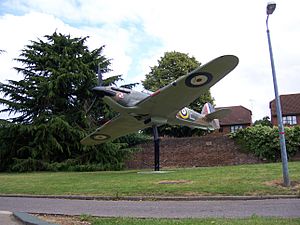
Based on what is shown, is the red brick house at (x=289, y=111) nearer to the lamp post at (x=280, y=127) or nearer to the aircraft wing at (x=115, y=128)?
the aircraft wing at (x=115, y=128)

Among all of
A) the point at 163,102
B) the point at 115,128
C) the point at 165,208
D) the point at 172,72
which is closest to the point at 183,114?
the point at 115,128

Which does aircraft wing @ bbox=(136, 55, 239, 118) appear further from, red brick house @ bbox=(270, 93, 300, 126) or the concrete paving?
red brick house @ bbox=(270, 93, 300, 126)

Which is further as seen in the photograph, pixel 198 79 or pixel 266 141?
pixel 266 141

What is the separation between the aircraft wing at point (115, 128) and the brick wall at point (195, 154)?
26.9ft

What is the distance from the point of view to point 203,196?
10469 millimetres

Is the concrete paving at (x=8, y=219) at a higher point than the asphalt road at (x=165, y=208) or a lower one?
lower

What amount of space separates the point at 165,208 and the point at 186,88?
9387mm

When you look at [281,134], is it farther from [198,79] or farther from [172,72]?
[172,72]

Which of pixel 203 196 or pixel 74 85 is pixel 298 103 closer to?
pixel 74 85

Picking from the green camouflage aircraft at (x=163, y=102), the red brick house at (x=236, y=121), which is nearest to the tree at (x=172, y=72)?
the red brick house at (x=236, y=121)

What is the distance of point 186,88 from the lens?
17547 mm

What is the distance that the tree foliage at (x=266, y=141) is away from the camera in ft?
90.6

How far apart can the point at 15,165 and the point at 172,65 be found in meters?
26.3

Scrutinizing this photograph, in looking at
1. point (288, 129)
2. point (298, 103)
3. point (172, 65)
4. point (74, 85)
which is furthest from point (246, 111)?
point (74, 85)
